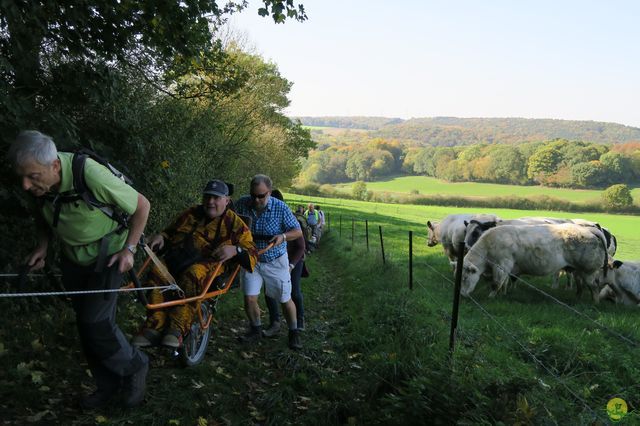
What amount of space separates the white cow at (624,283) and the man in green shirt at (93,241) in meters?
10.0

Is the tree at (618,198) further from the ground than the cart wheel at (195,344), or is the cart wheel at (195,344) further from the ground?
the cart wheel at (195,344)

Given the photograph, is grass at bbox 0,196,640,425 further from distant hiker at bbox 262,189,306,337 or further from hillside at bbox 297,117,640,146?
hillside at bbox 297,117,640,146

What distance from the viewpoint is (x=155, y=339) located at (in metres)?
4.23

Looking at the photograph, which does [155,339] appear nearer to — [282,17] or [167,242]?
[167,242]

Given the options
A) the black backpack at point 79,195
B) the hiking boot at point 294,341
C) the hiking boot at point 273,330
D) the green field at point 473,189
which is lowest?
the green field at point 473,189

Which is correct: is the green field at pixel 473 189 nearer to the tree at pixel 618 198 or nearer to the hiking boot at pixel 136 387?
Result: the tree at pixel 618 198

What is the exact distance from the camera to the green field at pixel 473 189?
6881cm

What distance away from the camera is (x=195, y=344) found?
5.13 metres

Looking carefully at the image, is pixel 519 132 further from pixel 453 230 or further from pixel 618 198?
pixel 453 230

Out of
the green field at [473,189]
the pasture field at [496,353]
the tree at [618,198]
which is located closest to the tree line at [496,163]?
the green field at [473,189]

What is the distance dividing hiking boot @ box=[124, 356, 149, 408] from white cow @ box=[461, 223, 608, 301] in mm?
7638

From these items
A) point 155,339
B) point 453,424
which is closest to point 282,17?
point 155,339

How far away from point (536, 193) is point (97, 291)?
76.3 m

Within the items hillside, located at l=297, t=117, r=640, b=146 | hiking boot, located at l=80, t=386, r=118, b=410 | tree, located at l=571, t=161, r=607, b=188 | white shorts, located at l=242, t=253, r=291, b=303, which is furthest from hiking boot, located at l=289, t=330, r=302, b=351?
hillside, located at l=297, t=117, r=640, b=146
